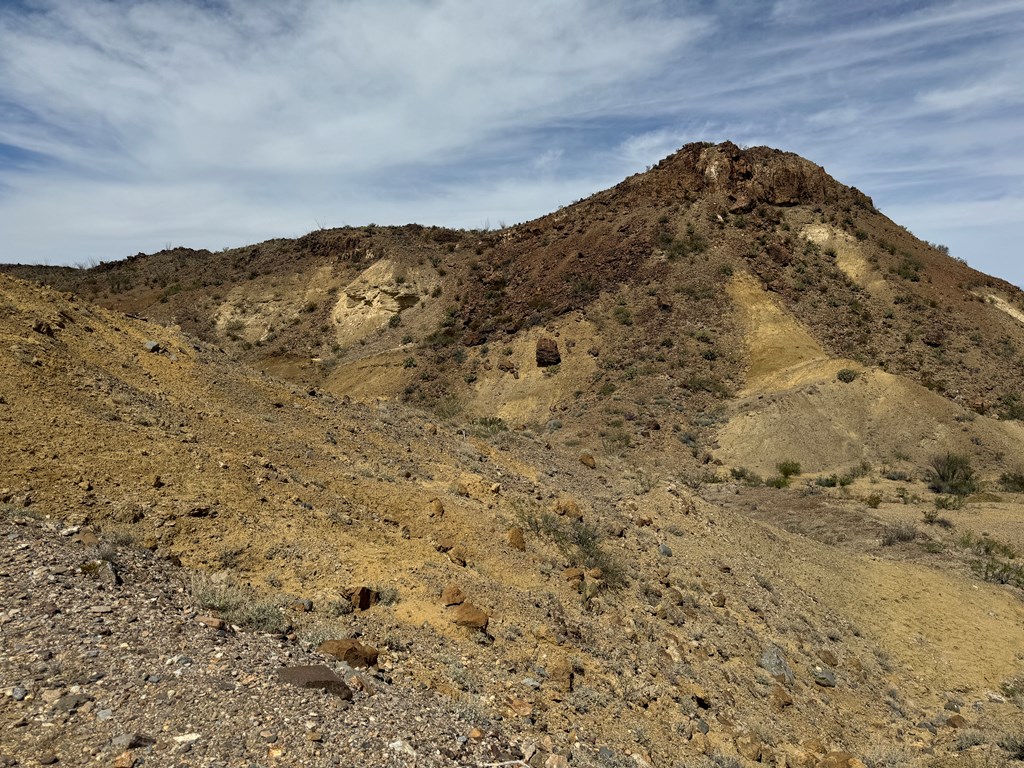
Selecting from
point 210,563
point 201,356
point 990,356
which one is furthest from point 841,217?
point 210,563

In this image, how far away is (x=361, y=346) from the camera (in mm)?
Result: 38781

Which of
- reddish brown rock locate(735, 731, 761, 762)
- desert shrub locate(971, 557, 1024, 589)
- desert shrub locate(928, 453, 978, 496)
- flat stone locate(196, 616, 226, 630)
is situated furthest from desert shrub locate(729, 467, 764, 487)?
flat stone locate(196, 616, 226, 630)

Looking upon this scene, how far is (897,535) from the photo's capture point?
48.9 feet

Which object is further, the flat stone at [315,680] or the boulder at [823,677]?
the boulder at [823,677]

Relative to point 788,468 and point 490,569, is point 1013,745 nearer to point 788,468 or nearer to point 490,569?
point 490,569

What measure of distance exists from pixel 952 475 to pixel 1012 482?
1.68m

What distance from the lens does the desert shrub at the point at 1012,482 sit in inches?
768

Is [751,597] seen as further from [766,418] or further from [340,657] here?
[766,418]

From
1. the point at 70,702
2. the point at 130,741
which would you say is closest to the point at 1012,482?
the point at 130,741

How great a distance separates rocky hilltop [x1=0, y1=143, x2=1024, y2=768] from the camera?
462cm

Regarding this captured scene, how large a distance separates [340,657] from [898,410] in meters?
24.1

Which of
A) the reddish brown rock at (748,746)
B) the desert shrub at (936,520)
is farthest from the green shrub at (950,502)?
the reddish brown rock at (748,746)

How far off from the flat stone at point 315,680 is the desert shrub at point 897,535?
14.0 m

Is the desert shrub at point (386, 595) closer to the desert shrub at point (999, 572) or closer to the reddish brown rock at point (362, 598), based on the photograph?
the reddish brown rock at point (362, 598)
